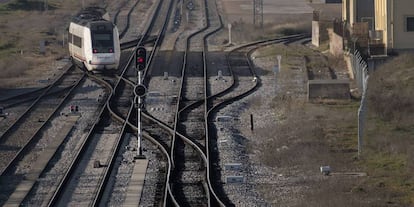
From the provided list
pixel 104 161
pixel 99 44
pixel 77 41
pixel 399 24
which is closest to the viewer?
pixel 104 161

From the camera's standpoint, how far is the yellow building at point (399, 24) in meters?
40.1

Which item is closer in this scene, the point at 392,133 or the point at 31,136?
the point at 392,133

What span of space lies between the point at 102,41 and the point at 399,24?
39.3 feet

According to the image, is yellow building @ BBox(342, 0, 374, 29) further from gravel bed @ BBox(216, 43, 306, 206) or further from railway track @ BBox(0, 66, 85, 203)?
railway track @ BBox(0, 66, 85, 203)

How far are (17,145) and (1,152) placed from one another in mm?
836

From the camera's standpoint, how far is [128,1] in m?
85.8

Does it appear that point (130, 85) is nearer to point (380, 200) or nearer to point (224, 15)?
point (380, 200)

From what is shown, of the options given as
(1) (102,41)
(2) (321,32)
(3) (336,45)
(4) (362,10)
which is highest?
(4) (362,10)

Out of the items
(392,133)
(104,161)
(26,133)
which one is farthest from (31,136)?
(392,133)

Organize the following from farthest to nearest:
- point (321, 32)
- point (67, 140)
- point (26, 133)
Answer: point (321, 32) → point (26, 133) → point (67, 140)

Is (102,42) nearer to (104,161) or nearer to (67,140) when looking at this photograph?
(67,140)

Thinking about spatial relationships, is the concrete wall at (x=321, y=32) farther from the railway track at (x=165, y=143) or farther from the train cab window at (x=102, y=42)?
the train cab window at (x=102, y=42)

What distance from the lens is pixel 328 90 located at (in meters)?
30.8

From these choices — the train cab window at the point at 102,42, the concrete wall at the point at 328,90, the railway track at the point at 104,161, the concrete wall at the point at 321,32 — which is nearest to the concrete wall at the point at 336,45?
the concrete wall at the point at 321,32
